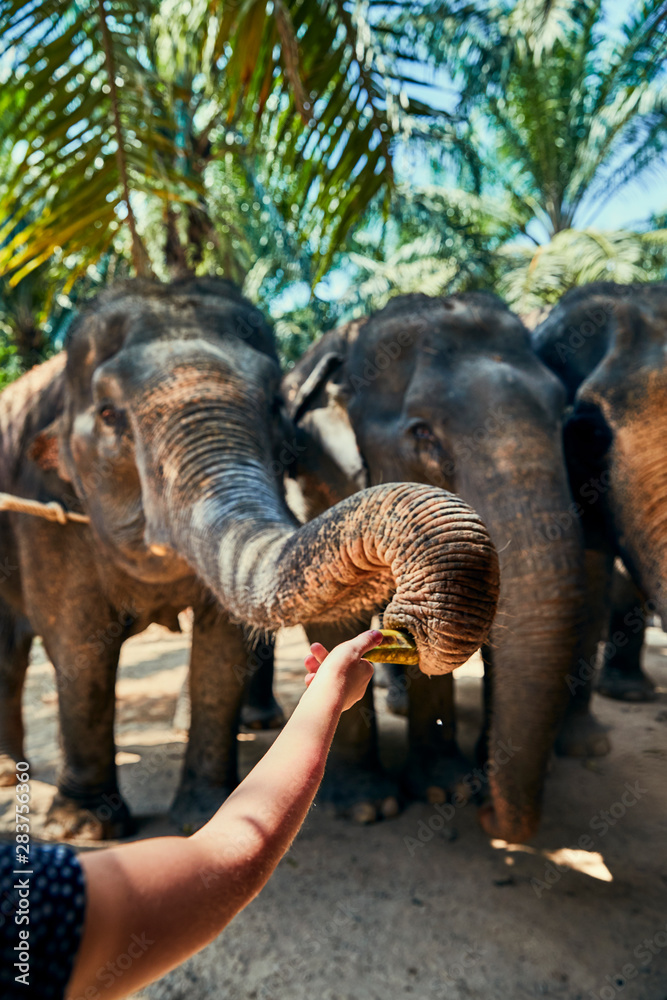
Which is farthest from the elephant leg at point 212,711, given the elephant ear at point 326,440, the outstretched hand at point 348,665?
the outstretched hand at point 348,665

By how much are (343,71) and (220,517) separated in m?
3.32

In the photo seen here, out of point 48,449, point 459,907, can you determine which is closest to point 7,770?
point 48,449

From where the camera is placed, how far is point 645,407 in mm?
3471

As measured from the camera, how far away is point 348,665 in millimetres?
1182

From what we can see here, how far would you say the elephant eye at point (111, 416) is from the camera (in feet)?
11.1

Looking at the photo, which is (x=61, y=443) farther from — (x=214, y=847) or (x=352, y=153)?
(x=214, y=847)

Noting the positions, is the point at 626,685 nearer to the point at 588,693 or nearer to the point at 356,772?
the point at 588,693

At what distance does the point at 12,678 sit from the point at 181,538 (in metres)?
2.99

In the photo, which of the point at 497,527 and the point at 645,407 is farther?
the point at 645,407

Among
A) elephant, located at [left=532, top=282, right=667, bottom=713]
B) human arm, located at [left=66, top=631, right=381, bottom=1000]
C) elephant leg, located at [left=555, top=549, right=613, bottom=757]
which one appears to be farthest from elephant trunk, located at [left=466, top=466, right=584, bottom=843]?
human arm, located at [left=66, top=631, right=381, bottom=1000]

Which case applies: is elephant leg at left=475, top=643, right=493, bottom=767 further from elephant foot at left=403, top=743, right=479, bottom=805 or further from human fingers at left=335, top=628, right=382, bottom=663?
human fingers at left=335, top=628, right=382, bottom=663

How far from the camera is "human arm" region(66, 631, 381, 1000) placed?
2.69 feet

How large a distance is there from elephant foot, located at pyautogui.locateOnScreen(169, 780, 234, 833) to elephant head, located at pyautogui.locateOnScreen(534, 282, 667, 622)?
7.66 feet

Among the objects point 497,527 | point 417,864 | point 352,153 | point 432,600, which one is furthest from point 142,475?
point 352,153
